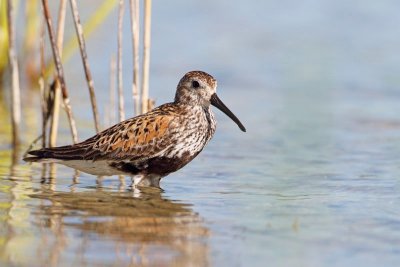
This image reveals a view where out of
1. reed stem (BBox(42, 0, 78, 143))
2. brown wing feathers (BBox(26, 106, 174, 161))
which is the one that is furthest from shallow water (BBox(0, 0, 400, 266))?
reed stem (BBox(42, 0, 78, 143))

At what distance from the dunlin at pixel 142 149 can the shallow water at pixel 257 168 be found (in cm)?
A: 29

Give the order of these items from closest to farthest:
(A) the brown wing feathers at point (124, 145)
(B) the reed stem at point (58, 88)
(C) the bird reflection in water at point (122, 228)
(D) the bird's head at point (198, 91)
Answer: (C) the bird reflection in water at point (122, 228)
(A) the brown wing feathers at point (124, 145)
(D) the bird's head at point (198, 91)
(B) the reed stem at point (58, 88)

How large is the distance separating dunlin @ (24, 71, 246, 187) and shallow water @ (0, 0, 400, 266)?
287 mm

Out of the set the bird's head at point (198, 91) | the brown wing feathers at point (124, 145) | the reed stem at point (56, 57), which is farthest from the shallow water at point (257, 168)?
the bird's head at point (198, 91)

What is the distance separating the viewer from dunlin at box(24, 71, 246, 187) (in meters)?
11.3

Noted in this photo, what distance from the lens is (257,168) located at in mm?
12984

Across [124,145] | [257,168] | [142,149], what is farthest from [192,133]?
[257,168]

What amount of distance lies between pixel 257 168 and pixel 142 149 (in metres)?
2.13

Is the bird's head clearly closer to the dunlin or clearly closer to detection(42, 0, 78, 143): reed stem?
the dunlin

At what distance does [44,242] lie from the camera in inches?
336

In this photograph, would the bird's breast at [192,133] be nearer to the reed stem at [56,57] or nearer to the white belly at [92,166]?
the white belly at [92,166]

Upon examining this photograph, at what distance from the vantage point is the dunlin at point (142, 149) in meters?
11.3

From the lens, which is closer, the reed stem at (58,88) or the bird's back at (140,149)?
the bird's back at (140,149)

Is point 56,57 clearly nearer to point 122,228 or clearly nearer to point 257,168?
Answer: point 257,168
